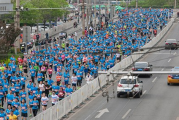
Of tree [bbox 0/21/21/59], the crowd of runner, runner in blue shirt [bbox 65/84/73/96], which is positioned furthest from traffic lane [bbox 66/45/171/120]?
tree [bbox 0/21/21/59]

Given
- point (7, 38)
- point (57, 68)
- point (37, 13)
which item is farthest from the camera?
point (37, 13)

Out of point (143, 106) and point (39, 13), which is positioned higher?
point (39, 13)

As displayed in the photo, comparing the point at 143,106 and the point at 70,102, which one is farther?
the point at 143,106

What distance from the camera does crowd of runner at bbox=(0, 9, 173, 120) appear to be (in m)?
30.5

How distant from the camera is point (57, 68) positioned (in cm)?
4019

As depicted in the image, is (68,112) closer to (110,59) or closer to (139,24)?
(110,59)

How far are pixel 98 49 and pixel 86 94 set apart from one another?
50.9ft

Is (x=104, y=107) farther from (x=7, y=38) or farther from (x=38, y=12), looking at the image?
(x=38, y=12)

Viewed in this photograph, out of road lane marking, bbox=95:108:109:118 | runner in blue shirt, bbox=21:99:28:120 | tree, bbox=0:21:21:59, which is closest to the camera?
runner in blue shirt, bbox=21:99:28:120

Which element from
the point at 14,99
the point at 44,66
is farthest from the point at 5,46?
the point at 14,99

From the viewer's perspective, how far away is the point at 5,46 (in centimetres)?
5047

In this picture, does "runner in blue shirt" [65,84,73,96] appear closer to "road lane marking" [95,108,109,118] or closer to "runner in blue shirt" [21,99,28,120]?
"road lane marking" [95,108,109,118]

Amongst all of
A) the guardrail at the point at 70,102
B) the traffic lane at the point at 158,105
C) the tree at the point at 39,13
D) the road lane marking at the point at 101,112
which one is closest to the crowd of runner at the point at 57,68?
the guardrail at the point at 70,102

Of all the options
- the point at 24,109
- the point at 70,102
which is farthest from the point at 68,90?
the point at 24,109
